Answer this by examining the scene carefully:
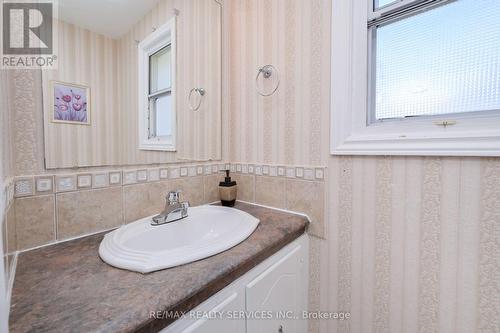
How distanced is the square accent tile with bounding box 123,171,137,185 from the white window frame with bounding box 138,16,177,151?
113 mm

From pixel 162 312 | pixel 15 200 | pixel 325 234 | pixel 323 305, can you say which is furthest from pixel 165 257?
pixel 323 305

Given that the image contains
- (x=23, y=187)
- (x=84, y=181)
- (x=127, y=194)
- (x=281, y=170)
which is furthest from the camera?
(x=281, y=170)

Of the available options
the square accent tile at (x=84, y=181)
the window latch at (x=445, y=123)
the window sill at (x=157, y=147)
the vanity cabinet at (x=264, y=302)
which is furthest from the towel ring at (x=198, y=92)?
the window latch at (x=445, y=123)

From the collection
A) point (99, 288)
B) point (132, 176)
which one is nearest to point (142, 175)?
point (132, 176)

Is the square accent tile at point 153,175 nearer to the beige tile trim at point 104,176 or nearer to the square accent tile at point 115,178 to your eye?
the beige tile trim at point 104,176

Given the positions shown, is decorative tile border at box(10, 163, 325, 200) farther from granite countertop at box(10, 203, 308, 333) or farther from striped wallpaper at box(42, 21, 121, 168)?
granite countertop at box(10, 203, 308, 333)

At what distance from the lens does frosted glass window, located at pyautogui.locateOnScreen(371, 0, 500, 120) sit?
0.72m

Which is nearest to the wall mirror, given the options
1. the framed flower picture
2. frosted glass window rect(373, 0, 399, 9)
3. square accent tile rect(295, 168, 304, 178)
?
the framed flower picture

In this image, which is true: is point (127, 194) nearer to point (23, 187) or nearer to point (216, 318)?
point (23, 187)

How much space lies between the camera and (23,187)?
2.13 feet

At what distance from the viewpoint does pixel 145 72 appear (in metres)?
0.94

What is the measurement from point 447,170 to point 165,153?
1071 millimetres

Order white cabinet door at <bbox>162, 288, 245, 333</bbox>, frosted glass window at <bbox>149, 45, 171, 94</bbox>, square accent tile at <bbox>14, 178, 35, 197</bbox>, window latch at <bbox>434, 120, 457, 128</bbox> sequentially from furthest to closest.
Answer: frosted glass window at <bbox>149, 45, 171, 94</bbox> → window latch at <bbox>434, 120, 457, 128</bbox> → square accent tile at <bbox>14, 178, 35, 197</bbox> → white cabinet door at <bbox>162, 288, 245, 333</bbox>

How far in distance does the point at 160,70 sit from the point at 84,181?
566 mm
